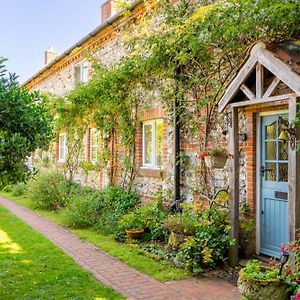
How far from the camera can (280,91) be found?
623cm

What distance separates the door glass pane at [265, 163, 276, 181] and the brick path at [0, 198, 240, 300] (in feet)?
6.70

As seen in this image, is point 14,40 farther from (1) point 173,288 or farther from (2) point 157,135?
(1) point 173,288

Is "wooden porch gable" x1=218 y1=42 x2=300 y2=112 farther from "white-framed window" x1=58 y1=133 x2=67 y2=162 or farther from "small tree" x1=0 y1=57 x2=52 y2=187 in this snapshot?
"white-framed window" x1=58 y1=133 x2=67 y2=162

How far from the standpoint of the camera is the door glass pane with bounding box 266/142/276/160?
659 cm

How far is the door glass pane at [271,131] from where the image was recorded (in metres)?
6.55

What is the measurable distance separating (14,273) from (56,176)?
27.2 feet

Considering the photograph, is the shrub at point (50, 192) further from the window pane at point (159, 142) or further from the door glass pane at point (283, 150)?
the door glass pane at point (283, 150)

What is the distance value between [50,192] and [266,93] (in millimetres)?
9157

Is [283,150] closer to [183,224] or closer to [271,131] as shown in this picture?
[271,131]

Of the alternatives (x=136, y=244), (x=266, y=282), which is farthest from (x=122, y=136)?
(x=266, y=282)

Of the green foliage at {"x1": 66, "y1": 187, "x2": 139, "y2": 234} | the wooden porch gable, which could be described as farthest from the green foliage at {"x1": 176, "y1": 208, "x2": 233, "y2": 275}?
the green foliage at {"x1": 66, "y1": 187, "x2": 139, "y2": 234}

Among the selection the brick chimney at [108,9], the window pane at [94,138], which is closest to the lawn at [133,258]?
the window pane at [94,138]

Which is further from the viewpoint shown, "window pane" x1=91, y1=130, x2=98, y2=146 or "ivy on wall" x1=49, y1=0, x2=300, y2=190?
"window pane" x1=91, y1=130, x2=98, y2=146

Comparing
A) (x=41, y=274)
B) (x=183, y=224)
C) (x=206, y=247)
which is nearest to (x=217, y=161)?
(x=183, y=224)
